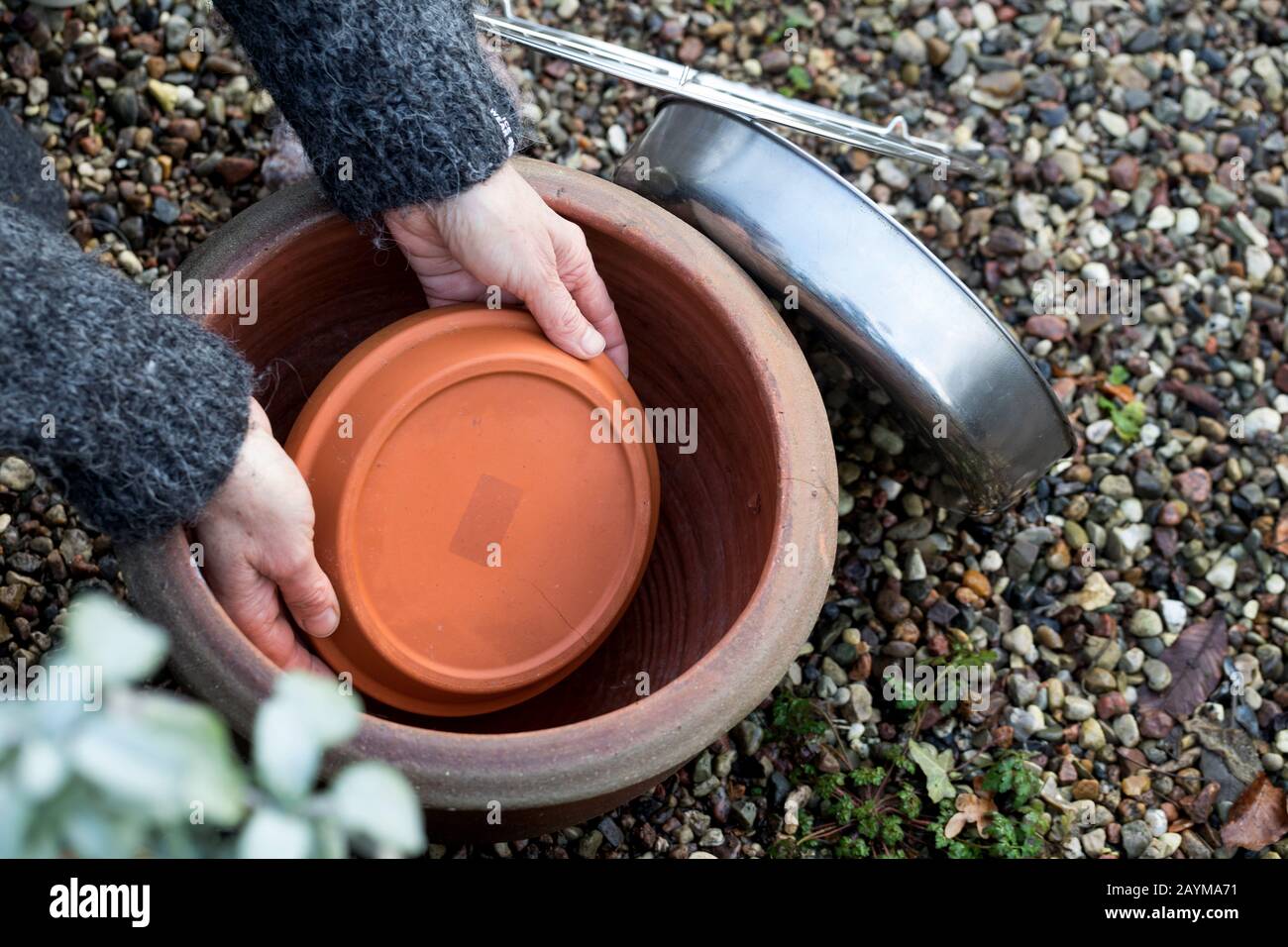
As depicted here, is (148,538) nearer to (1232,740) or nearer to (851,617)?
(851,617)

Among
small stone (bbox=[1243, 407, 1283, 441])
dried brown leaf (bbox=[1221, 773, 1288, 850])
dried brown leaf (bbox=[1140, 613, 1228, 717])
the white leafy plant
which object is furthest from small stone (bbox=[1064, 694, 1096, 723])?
the white leafy plant

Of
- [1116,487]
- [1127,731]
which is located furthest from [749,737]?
[1116,487]

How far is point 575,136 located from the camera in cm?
245

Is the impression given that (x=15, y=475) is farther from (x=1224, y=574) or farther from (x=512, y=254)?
(x=1224, y=574)

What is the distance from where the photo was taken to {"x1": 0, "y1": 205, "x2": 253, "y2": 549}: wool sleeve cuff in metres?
1.20

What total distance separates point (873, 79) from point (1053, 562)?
1140mm

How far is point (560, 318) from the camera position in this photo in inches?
64.7

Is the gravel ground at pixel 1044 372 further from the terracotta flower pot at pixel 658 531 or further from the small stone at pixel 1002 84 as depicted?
the terracotta flower pot at pixel 658 531

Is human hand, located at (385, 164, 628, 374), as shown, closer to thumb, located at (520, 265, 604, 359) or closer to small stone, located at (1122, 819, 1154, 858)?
thumb, located at (520, 265, 604, 359)

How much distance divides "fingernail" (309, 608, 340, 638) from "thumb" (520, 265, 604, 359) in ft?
1.57

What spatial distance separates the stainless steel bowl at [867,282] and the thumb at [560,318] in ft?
0.93

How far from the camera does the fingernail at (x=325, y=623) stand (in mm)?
1522

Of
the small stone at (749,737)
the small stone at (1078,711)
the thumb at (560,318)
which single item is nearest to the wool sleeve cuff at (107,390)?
the thumb at (560,318)

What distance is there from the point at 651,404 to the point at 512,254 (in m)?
0.48
